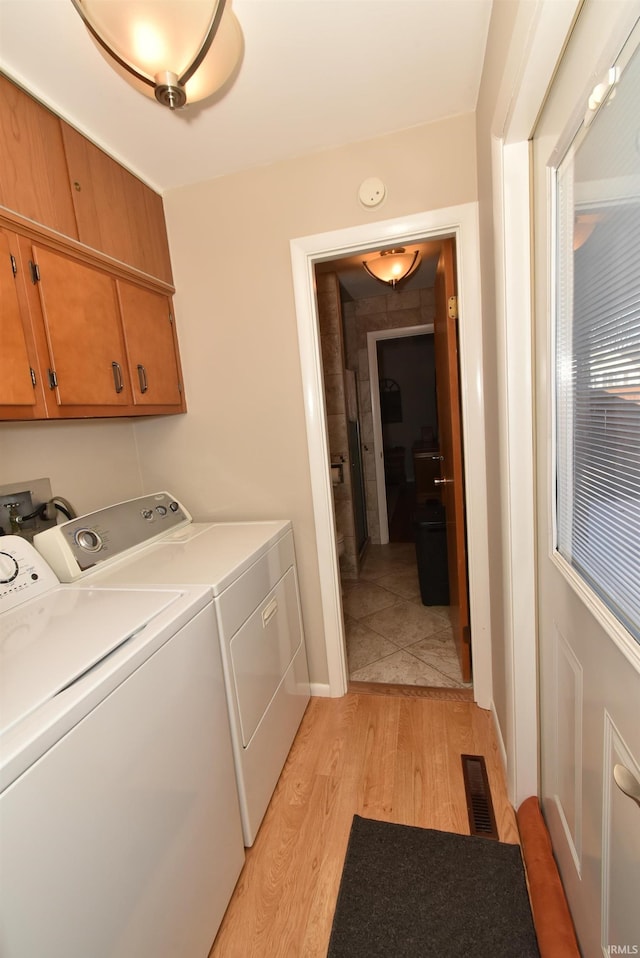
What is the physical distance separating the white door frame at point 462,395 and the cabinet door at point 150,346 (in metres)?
0.62

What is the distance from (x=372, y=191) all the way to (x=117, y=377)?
1.26 metres

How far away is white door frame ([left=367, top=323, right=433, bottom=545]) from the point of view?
13.1 feet

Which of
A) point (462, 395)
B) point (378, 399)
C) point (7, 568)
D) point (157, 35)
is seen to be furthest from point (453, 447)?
point (378, 399)

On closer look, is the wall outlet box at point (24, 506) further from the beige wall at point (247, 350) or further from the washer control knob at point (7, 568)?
the washer control knob at point (7, 568)

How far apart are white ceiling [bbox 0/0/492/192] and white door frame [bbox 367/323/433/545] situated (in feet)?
7.91

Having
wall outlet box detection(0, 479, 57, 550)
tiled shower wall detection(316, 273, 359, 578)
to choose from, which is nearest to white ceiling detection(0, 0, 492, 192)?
wall outlet box detection(0, 479, 57, 550)

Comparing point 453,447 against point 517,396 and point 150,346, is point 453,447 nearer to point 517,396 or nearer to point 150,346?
point 517,396

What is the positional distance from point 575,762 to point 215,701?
3.07 feet

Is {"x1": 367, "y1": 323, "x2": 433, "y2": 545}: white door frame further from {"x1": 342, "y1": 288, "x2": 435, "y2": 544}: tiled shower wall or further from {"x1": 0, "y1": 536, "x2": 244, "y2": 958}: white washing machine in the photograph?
{"x1": 0, "y1": 536, "x2": 244, "y2": 958}: white washing machine

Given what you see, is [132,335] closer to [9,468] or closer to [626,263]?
[9,468]

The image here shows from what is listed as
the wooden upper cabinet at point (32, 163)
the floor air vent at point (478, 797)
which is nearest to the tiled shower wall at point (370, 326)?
the wooden upper cabinet at point (32, 163)

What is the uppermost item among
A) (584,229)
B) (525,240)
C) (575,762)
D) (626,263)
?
(525,240)

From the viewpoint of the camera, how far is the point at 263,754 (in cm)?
147

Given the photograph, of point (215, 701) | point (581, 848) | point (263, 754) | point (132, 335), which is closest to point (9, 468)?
point (132, 335)
